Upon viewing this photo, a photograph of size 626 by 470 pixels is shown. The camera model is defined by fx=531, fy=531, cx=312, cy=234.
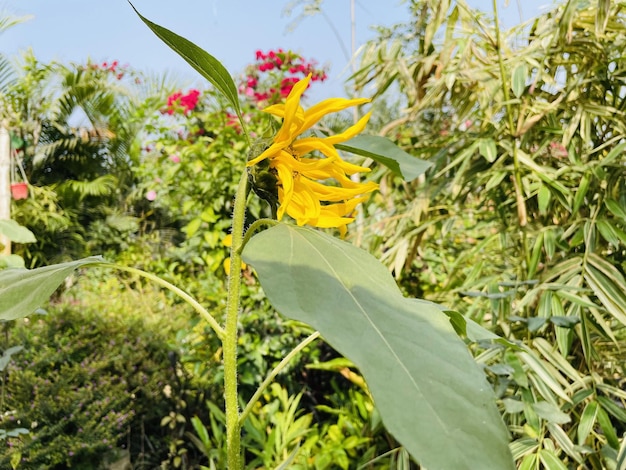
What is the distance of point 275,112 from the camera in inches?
16.0

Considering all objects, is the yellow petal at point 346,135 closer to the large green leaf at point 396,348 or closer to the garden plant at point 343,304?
the garden plant at point 343,304

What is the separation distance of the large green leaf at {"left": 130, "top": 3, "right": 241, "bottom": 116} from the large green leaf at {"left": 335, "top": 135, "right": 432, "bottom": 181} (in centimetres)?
11

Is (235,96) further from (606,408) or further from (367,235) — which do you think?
(367,235)

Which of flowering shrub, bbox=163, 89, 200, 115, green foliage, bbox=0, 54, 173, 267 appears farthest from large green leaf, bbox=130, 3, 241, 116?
green foliage, bbox=0, 54, 173, 267

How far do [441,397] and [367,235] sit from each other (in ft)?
3.76

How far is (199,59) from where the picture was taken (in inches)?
13.6

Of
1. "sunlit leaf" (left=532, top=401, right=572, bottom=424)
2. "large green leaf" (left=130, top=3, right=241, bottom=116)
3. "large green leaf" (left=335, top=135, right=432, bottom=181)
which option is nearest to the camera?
"large green leaf" (left=130, top=3, right=241, bottom=116)

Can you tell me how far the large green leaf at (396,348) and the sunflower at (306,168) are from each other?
85 millimetres

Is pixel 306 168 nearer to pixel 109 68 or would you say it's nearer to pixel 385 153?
pixel 385 153

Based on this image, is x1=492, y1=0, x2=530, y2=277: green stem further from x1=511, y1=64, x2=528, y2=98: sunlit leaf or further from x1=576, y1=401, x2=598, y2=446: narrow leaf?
x1=576, y1=401, x2=598, y2=446: narrow leaf

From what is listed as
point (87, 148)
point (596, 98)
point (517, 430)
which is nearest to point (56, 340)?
point (517, 430)

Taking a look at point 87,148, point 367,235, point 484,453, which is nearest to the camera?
point 484,453

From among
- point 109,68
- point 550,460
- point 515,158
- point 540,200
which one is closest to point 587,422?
point 550,460

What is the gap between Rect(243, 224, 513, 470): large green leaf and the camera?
0.21 metres
